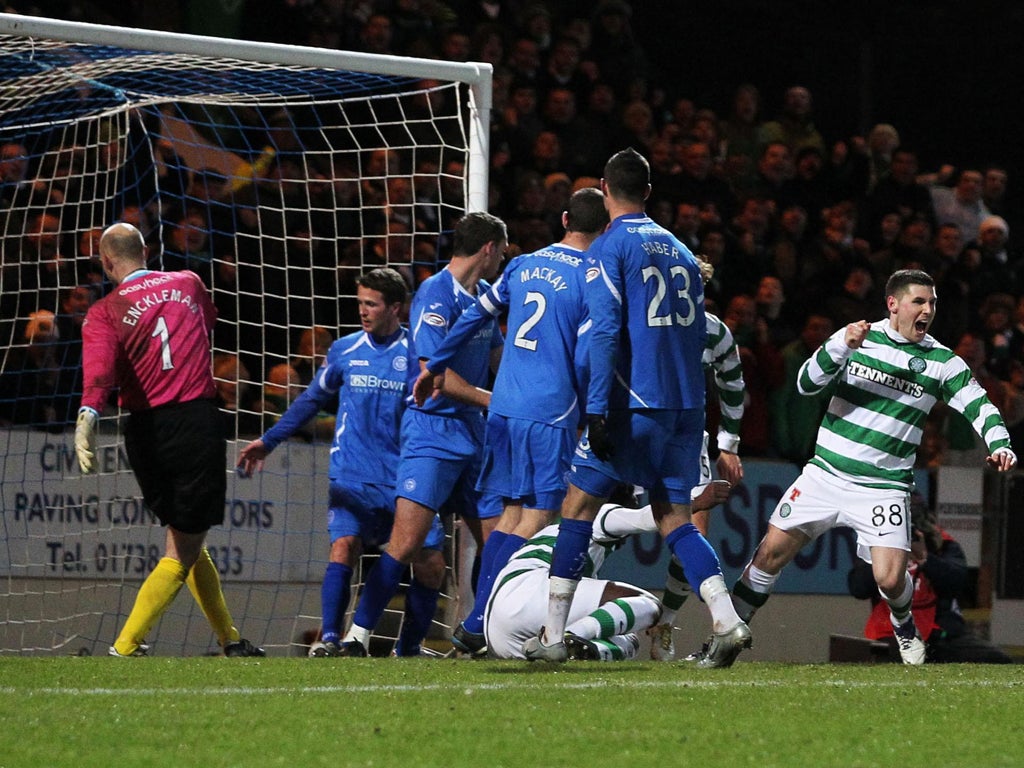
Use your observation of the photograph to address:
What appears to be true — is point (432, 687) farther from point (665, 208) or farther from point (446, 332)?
point (665, 208)

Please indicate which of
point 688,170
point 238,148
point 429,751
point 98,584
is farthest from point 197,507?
point 688,170

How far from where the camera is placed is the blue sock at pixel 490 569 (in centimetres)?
728

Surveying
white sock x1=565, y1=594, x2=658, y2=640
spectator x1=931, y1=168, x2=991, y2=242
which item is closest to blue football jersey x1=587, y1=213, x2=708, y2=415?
white sock x1=565, y1=594, x2=658, y2=640

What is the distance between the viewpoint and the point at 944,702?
5.61 metres

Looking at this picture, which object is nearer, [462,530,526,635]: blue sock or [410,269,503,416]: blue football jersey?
[462,530,526,635]: blue sock

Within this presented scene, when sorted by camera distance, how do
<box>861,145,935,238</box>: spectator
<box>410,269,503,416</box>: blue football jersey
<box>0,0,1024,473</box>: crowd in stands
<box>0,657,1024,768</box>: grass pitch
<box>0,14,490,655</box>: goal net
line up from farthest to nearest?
1. <box>861,145,935,238</box>: spectator
2. <box>0,0,1024,473</box>: crowd in stands
3. <box>0,14,490,655</box>: goal net
4. <box>410,269,503,416</box>: blue football jersey
5. <box>0,657,1024,768</box>: grass pitch

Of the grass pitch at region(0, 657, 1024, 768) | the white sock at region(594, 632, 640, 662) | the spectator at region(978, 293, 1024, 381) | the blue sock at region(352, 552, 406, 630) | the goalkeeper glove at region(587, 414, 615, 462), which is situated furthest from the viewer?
the spectator at region(978, 293, 1024, 381)

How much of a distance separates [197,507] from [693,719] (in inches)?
121

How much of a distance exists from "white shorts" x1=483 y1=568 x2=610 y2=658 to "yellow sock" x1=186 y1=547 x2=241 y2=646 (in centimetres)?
138

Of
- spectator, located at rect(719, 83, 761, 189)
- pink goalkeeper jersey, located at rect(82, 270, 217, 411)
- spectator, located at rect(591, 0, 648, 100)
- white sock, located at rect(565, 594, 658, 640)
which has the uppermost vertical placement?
spectator, located at rect(591, 0, 648, 100)

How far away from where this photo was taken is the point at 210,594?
770 centimetres

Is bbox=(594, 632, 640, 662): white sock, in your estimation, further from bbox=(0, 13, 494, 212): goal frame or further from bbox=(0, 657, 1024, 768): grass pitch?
bbox=(0, 13, 494, 212): goal frame

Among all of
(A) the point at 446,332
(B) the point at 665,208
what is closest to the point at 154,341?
(A) the point at 446,332

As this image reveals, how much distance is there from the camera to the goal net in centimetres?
894
